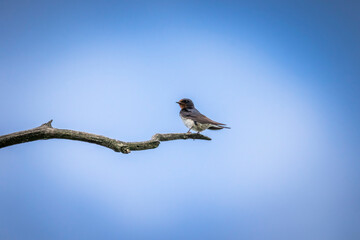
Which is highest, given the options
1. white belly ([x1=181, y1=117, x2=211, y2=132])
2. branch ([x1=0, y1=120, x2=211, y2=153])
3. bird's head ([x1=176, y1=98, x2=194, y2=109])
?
bird's head ([x1=176, y1=98, x2=194, y2=109])

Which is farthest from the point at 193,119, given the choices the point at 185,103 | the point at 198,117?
the point at 185,103

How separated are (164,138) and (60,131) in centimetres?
182

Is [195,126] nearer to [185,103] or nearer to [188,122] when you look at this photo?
[188,122]

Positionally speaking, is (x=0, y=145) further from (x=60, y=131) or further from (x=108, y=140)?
(x=108, y=140)

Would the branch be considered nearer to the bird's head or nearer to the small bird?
the small bird

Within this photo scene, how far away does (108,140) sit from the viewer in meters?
4.60

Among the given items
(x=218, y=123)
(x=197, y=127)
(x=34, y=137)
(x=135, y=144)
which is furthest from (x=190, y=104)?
(x=34, y=137)

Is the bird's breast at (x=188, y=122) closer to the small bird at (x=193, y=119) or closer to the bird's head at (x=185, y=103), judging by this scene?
the small bird at (x=193, y=119)

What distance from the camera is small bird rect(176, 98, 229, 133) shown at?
8148 mm

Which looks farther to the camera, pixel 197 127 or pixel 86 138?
pixel 197 127

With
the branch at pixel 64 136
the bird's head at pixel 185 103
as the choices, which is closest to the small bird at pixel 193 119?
the bird's head at pixel 185 103

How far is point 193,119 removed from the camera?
27.8 feet

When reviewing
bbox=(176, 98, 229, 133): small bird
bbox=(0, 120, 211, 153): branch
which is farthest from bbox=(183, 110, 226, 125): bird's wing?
bbox=(0, 120, 211, 153): branch

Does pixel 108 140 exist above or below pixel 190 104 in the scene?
below
